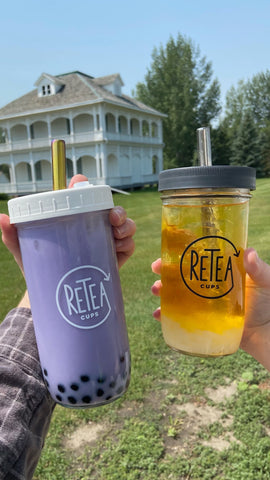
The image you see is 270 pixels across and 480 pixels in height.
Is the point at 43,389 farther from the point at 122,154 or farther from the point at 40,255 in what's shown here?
the point at 122,154

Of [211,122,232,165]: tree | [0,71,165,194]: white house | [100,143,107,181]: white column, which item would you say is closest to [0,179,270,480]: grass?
[0,71,165,194]: white house

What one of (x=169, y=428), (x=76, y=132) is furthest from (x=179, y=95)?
(x=169, y=428)

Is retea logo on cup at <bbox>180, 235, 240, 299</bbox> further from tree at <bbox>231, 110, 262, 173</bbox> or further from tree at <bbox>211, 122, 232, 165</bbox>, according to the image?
tree at <bbox>231, 110, 262, 173</bbox>

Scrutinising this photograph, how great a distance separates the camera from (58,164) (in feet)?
3.54

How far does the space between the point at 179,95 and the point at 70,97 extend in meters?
13.6

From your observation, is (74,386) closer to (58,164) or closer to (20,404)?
A: (20,404)

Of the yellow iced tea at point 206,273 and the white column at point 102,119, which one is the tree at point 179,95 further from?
the yellow iced tea at point 206,273

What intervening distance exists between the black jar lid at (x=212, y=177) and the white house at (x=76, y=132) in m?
22.6

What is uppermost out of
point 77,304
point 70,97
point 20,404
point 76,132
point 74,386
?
point 70,97

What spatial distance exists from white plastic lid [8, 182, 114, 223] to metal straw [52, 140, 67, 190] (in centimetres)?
8

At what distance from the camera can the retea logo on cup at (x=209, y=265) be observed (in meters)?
1.12

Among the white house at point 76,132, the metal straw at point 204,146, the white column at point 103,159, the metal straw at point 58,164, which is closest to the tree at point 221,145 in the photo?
the white house at point 76,132

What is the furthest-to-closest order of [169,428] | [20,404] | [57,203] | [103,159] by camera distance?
[103,159]
[169,428]
[20,404]
[57,203]

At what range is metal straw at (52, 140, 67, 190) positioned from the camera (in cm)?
108
